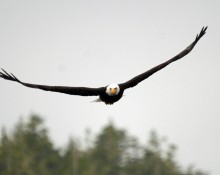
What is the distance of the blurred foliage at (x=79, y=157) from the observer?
52.1 m

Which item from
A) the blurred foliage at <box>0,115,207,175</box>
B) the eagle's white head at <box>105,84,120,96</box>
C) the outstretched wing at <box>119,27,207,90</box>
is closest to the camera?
the eagle's white head at <box>105,84,120,96</box>

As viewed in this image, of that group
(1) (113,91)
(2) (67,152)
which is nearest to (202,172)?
(2) (67,152)

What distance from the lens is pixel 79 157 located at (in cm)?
5384

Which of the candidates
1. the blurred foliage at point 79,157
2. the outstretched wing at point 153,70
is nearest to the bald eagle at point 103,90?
the outstretched wing at point 153,70

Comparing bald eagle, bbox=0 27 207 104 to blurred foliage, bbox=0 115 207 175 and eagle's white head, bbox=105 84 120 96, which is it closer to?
eagle's white head, bbox=105 84 120 96

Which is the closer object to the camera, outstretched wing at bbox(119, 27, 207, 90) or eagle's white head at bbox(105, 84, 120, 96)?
eagle's white head at bbox(105, 84, 120, 96)

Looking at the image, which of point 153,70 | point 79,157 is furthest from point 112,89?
point 79,157

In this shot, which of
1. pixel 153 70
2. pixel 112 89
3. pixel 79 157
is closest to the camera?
pixel 112 89

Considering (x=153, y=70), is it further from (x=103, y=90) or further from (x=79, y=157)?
(x=79, y=157)

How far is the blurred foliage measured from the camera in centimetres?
5212

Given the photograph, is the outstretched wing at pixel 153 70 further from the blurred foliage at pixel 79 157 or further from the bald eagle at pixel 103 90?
the blurred foliage at pixel 79 157

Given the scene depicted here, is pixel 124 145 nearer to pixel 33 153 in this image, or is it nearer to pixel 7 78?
pixel 33 153

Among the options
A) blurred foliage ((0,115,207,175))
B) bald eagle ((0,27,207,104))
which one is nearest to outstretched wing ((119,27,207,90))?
bald eagle ((0,27,207,104))

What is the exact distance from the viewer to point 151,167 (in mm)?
53062
